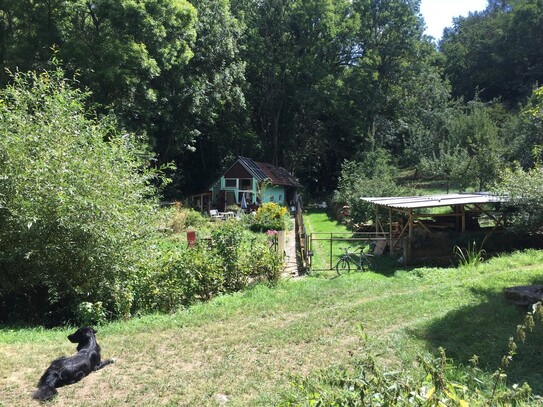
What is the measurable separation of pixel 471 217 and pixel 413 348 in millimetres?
12424

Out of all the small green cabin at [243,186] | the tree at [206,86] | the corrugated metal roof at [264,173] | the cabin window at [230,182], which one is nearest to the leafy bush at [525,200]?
the small green cabin at [243,186]

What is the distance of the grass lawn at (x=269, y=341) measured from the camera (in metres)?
5.61

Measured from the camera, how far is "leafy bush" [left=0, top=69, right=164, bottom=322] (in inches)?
339

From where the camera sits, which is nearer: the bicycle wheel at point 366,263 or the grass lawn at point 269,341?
the grass lawn at point 269,341

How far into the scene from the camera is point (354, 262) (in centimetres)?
1432

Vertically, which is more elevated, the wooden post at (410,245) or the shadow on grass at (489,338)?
the wooden post at (410,245)

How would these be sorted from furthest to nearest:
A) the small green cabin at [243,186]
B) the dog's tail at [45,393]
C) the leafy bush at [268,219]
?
1. the small green cabin at [243,186]
2. the leafy bush at [268,219]
3. the dog's tail at [45,393]

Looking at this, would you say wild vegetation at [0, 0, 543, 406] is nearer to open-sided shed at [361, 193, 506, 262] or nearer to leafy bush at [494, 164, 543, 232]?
leafy bush at [494, 164, 543, 232]

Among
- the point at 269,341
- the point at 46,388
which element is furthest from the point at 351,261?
the point at 46,388

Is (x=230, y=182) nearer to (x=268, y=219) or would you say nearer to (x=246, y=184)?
(x=246, y=184)

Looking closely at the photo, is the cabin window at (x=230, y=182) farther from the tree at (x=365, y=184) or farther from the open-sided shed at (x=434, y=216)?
the open-sided shed at (x=434, y=216)

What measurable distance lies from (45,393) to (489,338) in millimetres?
6920

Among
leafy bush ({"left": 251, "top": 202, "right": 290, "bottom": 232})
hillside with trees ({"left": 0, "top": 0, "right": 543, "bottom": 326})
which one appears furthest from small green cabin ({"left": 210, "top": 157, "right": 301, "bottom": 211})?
leafy bush ({"left": 251, "top": 202, "right": 290, "bottom": 232})

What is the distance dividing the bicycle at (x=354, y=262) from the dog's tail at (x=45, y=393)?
9.27 m
